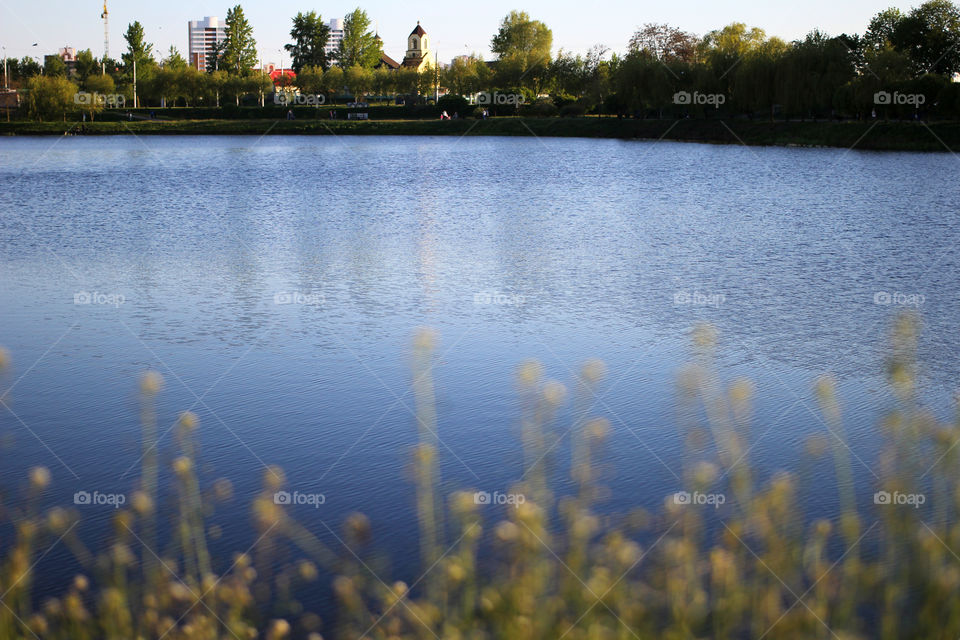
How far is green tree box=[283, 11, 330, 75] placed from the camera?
136 m

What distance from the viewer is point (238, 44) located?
132 metres

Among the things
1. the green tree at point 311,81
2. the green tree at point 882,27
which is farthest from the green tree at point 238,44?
the green tree at point 882,27

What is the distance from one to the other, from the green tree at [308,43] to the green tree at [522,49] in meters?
27.2

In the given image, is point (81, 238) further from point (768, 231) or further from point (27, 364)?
point (768, 231)

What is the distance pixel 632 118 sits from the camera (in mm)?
77375

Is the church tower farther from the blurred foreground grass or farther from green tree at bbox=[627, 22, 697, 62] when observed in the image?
the blurred foreground grass

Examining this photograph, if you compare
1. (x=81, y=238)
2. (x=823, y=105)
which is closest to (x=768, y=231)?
(x=81, y=238)

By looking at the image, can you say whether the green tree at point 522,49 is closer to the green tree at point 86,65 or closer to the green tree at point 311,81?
the green tree at point 311,81

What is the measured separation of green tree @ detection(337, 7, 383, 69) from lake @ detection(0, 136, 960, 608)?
10879 cm

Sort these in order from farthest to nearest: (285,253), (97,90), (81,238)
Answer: (97,90) → (81,238) → (285,253)

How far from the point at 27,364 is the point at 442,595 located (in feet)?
22.4

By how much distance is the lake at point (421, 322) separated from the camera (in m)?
7.78

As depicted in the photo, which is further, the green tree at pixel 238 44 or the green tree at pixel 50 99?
the green tree at pixel 238 44

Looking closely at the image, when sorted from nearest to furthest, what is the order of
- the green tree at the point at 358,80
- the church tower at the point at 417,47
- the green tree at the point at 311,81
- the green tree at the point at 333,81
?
the green tree at the point at 358,80
the green tree at the point at 333,81
the green tree at the point at 311,81
the church tower at the point at 417,47
